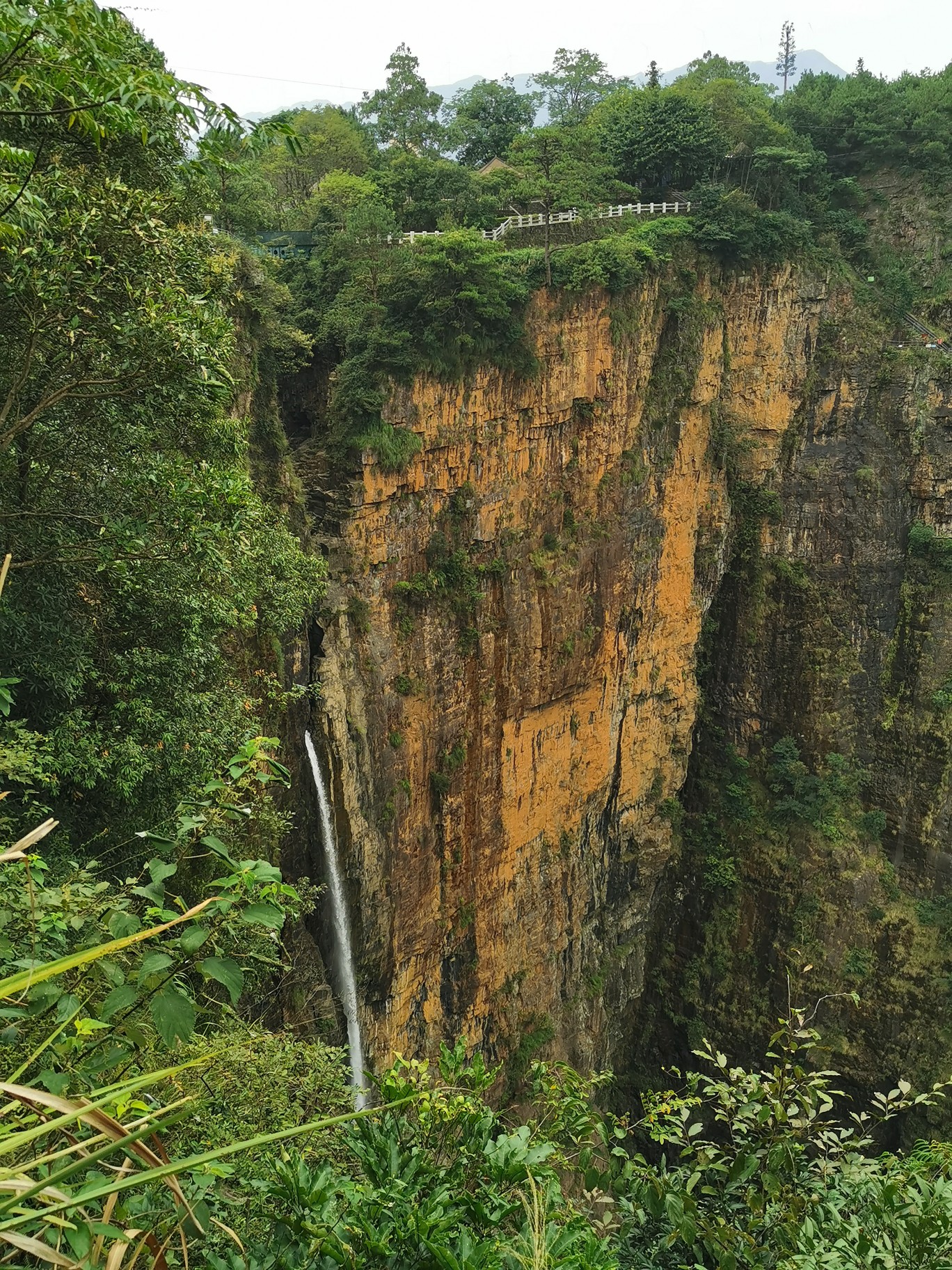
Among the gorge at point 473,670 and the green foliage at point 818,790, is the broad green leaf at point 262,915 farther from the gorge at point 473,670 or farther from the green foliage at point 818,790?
the green foliage at point 818,790

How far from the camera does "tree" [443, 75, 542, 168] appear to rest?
2275 cm

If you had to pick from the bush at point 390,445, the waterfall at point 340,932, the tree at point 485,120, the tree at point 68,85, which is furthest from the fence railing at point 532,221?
the tree at point 68,85

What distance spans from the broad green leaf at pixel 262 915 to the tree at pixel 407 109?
25.3 meters

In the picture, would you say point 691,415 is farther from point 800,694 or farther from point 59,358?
point 59,358

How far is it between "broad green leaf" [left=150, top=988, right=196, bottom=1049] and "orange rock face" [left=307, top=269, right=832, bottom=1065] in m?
9.70

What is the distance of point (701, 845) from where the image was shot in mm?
20797

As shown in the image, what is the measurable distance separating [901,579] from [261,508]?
1694 cm

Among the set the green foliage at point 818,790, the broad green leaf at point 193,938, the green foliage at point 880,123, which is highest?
the green foliage at point 880,123

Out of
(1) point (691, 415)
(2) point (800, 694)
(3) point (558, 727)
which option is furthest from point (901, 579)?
(3) point (558, 727)

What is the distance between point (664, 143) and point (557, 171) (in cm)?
309

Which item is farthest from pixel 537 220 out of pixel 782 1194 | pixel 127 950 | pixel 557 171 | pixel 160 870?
pixel 160 870

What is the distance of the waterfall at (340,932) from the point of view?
39.8 ft

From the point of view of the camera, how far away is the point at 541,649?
15883 mm

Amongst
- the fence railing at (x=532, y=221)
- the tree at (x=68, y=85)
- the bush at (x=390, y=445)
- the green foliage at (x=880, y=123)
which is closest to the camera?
the tree at (x=68, y=85)
